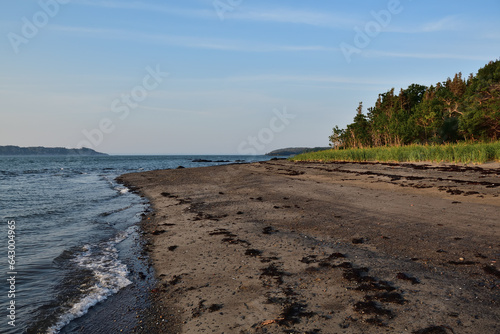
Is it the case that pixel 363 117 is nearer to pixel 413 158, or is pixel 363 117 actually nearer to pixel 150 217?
pixel 413 158

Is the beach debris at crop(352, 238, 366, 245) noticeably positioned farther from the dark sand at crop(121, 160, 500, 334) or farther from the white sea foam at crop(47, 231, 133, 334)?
the white sea foam at crop(47, 231, 133, 334)

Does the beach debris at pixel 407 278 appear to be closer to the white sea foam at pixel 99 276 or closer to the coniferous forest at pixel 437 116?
the white sea foam at pixel 99 276

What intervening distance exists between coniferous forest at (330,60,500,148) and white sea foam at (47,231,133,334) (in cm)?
4584

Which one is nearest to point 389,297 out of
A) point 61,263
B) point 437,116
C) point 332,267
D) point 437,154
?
point 332,267

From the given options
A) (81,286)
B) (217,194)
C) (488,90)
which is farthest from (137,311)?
(488,90)

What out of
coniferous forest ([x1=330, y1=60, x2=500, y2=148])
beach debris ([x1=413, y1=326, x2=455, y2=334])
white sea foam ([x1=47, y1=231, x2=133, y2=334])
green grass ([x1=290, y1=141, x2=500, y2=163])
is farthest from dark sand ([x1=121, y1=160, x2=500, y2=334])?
coniferous forest ([x1=330, y1=60, x2=500, y2=148])

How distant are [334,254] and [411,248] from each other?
1.79 meters

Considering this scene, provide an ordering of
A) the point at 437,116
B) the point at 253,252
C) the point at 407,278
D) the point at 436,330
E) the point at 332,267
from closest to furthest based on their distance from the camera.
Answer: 1. the point at 436,330
2. the point at 407,278
3. the point at 332,267
4. the point at 253,252
5. the point at 437,116

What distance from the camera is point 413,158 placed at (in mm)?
28328

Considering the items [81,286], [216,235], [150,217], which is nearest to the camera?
[81,286]

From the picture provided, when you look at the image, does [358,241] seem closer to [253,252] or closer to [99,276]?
[253,252]

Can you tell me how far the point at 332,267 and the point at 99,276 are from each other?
4.70 meters

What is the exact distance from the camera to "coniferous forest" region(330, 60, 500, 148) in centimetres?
4347

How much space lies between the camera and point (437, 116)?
5428 cm
